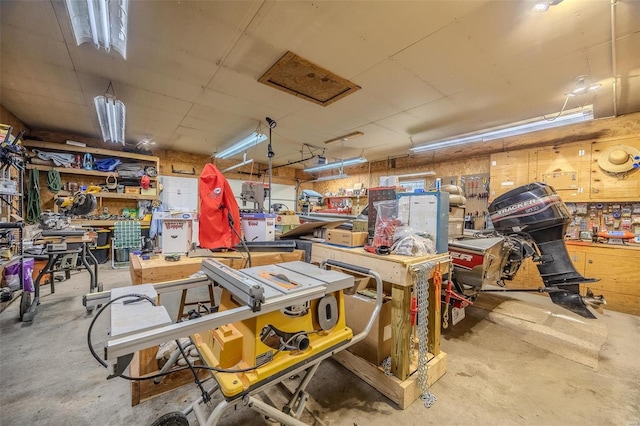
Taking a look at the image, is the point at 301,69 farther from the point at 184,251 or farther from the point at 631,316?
the point at 631,316

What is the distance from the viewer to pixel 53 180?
5.32 metres

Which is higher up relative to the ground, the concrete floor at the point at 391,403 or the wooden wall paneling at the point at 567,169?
the wooden wall paneling at the point at 567,169

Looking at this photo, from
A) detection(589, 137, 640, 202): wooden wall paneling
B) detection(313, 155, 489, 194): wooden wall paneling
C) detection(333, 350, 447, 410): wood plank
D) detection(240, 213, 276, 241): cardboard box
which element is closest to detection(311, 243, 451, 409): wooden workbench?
detection(333, 350, 447, 410): wood plank

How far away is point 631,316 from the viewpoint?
10.8 ft

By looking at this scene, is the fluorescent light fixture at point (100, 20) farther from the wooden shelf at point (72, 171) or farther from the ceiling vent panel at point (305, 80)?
the wooden shelf at point (72, 171)

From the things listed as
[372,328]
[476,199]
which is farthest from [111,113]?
[476,199]

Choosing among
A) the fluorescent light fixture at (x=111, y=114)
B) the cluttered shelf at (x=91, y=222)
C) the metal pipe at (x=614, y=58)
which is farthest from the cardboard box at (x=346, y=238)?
the cluttered shelf at (x=91, y=222)

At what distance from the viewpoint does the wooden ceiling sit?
205 cm

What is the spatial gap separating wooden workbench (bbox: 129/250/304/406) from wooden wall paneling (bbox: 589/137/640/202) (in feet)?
17.0

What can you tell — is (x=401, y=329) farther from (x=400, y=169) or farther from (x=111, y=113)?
(x=400, y=169)

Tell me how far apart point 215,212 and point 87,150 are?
5715mm

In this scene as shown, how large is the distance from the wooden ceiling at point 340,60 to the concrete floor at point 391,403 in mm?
2844

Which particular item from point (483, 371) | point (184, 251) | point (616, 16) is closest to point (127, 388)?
point (184, 251)

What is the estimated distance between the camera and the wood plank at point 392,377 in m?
1.65
